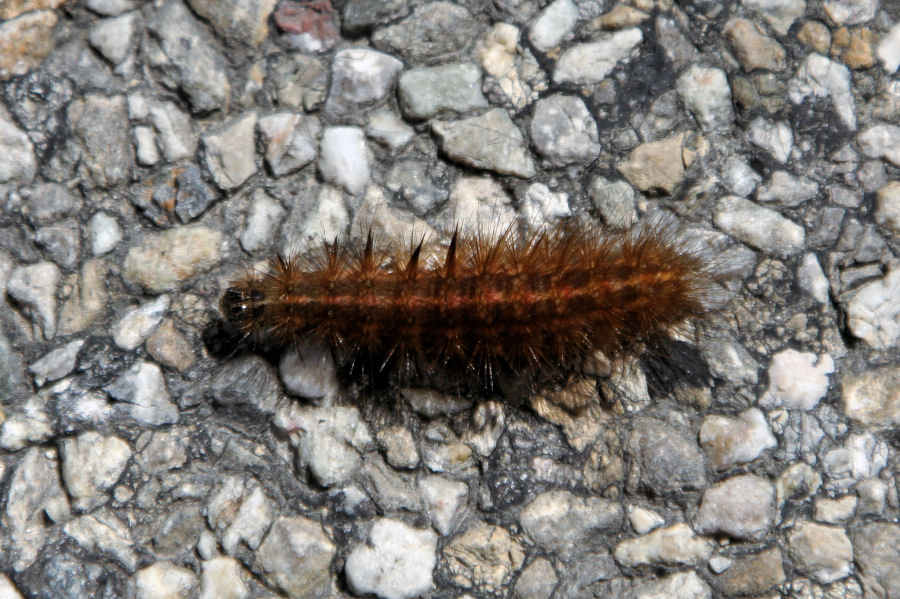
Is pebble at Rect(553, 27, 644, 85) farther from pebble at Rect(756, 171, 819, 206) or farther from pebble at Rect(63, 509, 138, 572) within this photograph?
pebble at Rect(63, 509, 138, 572)

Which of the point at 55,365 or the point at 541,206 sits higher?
the point at 541,206

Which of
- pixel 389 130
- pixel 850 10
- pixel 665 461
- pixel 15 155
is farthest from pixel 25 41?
pixel 850 10

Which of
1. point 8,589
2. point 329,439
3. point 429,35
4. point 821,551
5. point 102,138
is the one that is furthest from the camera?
point 429,35

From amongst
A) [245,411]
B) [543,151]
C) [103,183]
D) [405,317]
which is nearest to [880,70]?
[543,151]

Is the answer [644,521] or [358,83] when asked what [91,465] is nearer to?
[358,83]

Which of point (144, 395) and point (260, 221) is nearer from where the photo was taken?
point (144, 395)

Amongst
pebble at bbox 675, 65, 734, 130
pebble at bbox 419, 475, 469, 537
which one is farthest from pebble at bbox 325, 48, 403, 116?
pebble at bbox 419, 475, 469, 537
